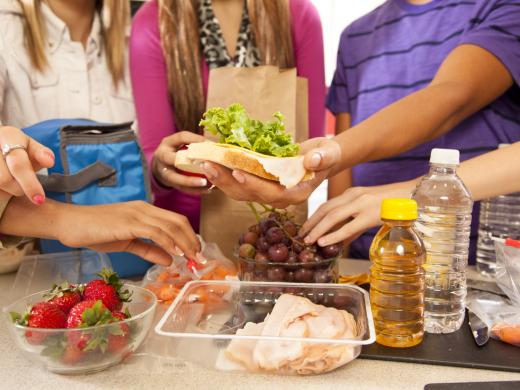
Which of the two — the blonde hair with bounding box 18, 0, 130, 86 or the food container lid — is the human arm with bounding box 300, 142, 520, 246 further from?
the blonde hair with bounding box 18, 0, 130, 86

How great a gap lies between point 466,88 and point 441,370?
831mm

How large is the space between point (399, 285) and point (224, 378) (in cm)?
33

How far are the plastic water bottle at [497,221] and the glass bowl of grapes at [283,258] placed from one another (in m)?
0.54

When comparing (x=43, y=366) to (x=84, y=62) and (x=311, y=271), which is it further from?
(x=84, y=62)

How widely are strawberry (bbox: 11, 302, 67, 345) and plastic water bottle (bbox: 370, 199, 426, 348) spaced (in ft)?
1.71

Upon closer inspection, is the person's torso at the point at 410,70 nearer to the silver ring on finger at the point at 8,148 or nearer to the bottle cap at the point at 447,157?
the bottle cap at the point at 447,157

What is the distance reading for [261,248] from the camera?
1.00m

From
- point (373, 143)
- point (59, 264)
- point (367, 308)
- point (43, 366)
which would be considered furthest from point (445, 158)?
point (59, 264)

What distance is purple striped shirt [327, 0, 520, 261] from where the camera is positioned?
1.37 meters

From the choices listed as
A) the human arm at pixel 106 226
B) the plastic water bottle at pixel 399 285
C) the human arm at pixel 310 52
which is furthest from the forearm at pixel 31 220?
the human arm at pixel 310 52

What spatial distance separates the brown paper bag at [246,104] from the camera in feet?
4.23

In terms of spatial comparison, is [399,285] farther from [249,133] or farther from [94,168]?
[94,168]

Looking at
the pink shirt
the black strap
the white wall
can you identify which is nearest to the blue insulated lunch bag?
the black strap

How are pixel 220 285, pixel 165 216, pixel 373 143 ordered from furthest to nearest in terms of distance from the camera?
pixel 373 143 < pixel 165 216 < pixel 220 285
